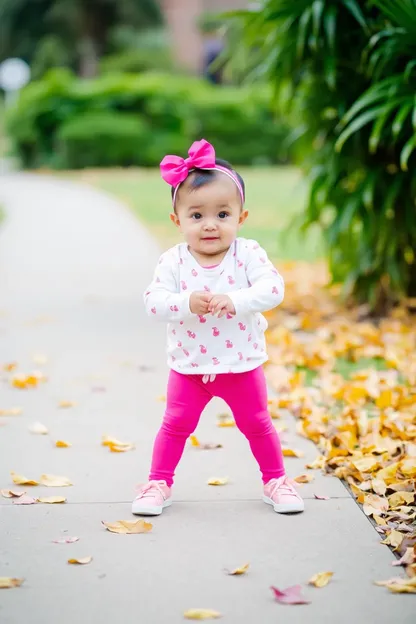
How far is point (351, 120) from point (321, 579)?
4.08 m

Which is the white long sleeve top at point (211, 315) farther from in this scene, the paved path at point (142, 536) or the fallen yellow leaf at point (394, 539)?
the fallen yellow leaf at point (394, 539)

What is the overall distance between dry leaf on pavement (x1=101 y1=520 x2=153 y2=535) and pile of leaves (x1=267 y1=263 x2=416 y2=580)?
79 centimetres

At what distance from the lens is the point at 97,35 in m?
37.6

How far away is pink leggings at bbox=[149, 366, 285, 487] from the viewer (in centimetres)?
313

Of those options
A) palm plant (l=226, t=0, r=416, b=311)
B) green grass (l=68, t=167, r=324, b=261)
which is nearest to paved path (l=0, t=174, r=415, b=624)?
palm plant (l=226, t=0, r=416, b=311)

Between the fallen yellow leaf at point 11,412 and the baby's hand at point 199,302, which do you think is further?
the fallen yellow leaf at point 11,412

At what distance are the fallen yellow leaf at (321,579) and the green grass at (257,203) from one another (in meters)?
3.98

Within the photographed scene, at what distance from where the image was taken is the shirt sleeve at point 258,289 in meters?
2.98

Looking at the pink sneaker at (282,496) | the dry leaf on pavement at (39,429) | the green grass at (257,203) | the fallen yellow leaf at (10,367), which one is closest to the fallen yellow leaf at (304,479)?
the pink sneaker at (282,496)

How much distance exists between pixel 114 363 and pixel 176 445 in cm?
222

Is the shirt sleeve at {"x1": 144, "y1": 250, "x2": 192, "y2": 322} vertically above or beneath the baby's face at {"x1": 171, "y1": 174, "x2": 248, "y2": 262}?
beneath

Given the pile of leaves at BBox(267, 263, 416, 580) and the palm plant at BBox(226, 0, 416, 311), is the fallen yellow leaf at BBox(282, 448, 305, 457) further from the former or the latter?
the palm plant at BBox(226, 0, 416, 311)

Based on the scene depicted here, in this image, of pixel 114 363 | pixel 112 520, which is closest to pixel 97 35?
pixel 114 363

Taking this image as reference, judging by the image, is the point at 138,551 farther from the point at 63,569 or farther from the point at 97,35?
the point at 97,35
